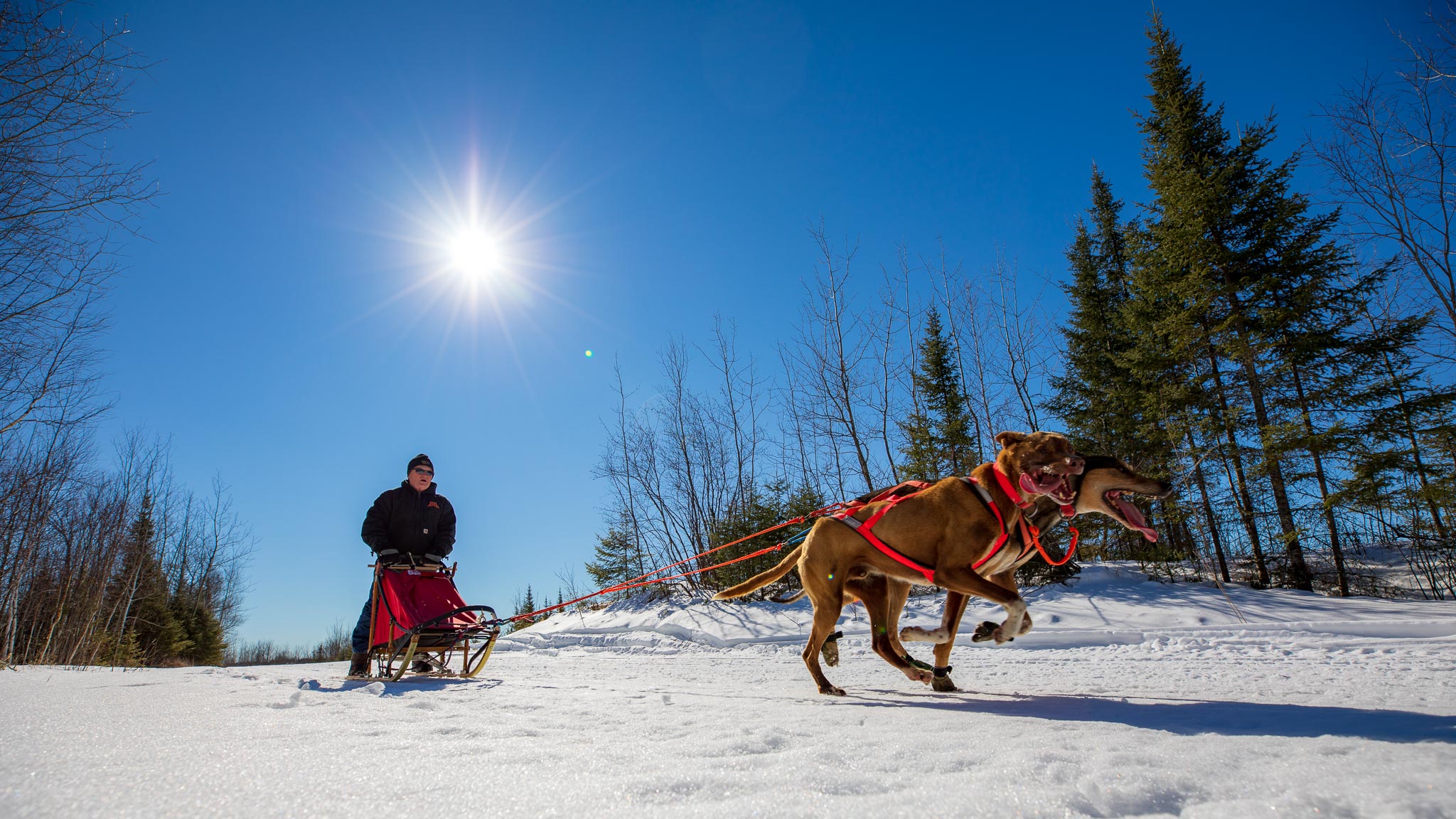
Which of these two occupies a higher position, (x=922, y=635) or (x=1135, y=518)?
(x=1135, y=518)

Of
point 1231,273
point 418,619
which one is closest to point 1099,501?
point 418,619

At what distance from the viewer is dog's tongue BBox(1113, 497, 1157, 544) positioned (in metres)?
3.21

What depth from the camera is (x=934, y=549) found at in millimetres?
3400

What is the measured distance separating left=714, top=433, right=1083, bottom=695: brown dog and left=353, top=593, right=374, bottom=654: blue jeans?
3.34 metres

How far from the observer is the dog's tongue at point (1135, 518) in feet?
10.5

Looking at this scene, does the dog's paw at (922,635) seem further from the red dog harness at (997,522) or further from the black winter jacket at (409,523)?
the black winter jacket at (409,523)

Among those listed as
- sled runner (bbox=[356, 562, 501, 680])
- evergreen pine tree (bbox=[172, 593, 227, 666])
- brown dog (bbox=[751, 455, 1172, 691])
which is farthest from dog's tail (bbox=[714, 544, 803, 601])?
evergreen pine tree (bbox=[172, 593, 227, 666])

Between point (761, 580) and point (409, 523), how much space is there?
3532 millimetres

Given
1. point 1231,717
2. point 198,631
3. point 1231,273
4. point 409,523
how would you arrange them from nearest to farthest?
point 1231,717 < point 409,523 < point 1231,273 < point 198,631

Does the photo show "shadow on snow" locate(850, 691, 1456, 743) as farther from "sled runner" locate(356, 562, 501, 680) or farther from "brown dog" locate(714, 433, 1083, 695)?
"sled runner" locate(356, 562, 501, 680)

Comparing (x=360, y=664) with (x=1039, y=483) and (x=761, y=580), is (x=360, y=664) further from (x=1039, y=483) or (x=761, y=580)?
(x=1039, y=483)

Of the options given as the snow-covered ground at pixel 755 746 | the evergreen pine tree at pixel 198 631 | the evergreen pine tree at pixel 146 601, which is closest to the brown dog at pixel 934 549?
the snow-covered ground at pixel 755 746

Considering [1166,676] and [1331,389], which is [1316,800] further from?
[1331,389]

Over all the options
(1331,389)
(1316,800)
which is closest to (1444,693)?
(1316,800)
